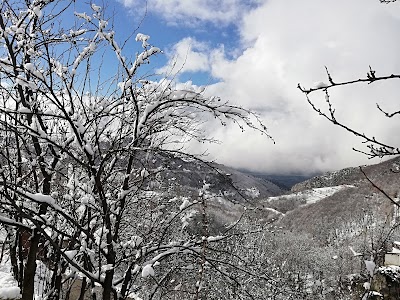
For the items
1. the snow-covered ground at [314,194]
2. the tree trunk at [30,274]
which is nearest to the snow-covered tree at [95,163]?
the tree trunk at [30,274]

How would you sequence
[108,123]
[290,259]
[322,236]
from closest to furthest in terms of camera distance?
[108,123], [290,259], [322,236]

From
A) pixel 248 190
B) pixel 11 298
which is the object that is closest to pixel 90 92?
pixel 248 190

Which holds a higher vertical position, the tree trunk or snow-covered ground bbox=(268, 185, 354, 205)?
snow-covered ground bbox=(268, 185, 354, 205)

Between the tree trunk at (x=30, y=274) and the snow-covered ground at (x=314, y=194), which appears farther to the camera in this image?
the snow-covered ground at (x=314, y=194)

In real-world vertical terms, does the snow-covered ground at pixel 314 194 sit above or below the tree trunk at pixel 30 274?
above

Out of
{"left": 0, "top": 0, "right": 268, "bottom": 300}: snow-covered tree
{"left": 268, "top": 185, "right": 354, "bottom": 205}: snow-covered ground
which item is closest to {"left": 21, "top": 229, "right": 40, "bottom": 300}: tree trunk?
→ {"left": 0, "top": 0, "right": 268, "bottom": 300}: snow-covered tree

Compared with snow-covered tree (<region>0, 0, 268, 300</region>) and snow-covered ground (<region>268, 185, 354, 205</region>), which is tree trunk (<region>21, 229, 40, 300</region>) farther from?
snow-covered ground (<region>268, 185, 354, 205</region>)

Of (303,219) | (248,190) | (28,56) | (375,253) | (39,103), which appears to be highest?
(303,219)

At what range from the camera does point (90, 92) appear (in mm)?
3973

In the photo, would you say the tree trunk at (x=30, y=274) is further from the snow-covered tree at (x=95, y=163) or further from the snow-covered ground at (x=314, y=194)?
the snow-covered ground at (x=314, y=194)

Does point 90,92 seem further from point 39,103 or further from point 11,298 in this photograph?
point 11,298

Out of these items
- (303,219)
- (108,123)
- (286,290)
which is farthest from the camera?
(303,219)

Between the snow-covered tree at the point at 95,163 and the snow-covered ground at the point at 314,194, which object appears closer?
the snow-covered tree at the point at 95,163

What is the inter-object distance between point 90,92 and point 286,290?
2.66m
